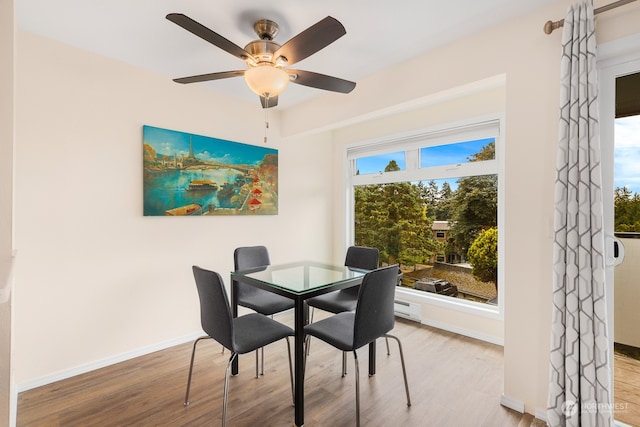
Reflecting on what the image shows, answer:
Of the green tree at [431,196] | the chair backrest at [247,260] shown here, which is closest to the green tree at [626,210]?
the green tree at [431,196]

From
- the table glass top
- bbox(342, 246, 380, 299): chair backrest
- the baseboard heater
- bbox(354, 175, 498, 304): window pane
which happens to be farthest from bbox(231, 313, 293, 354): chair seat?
bbox(354, 175, 498, 304): window pane

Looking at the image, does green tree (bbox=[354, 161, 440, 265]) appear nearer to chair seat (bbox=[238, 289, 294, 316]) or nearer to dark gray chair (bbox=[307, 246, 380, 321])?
dark gray chair (bbox=[307, 246, 380, 321])

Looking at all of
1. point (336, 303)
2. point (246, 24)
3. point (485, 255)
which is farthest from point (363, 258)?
point (246, 24)

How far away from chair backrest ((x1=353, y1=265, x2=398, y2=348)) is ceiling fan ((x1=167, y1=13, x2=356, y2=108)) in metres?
1.22

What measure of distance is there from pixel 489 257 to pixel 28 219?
3787mm

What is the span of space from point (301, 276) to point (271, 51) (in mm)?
1558

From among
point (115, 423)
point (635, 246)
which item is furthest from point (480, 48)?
point (115, 423)

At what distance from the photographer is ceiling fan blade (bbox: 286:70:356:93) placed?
1.93m

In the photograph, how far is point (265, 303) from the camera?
2.54m

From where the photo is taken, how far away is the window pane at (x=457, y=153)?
3.00m

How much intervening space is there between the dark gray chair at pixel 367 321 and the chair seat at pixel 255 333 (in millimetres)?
185

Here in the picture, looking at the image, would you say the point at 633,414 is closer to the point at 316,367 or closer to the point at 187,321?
the point at 316,367

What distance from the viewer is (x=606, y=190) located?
1.66m

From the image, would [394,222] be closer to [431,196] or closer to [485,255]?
[431,196]
